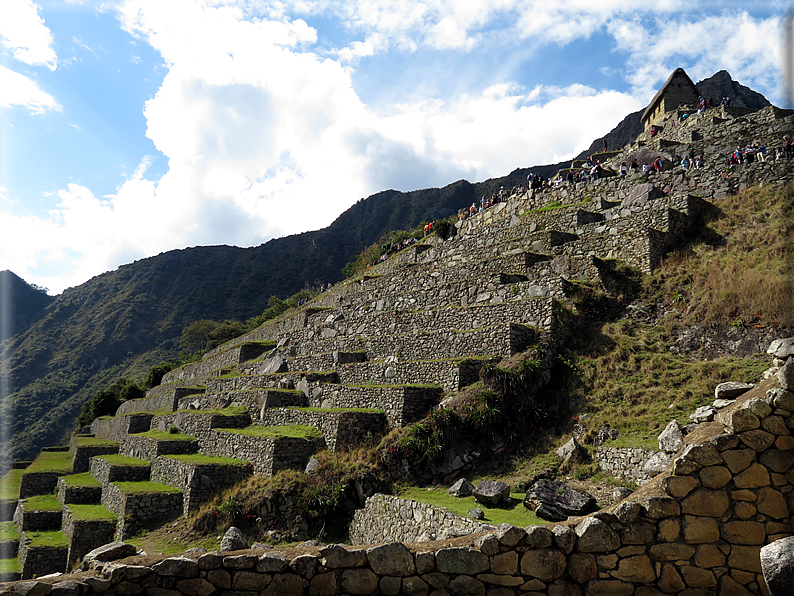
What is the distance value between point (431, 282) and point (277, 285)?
110802mm

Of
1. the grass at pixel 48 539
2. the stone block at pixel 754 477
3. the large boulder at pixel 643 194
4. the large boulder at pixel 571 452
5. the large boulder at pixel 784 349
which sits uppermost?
the large boulder at pixel 643 194

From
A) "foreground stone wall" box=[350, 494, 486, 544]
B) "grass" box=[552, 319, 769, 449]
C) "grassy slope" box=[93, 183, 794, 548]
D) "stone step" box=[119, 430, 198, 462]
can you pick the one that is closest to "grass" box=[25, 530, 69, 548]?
"stone step" box=[119, 430, 198, 462]

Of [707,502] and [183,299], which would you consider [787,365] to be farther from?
[183,299]

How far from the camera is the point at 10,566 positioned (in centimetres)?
1622

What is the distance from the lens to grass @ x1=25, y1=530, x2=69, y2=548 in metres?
16.1

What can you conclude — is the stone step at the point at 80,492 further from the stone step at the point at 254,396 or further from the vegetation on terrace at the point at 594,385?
the vegetation on terrace at the point at 594,385

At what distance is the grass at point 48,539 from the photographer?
52.9 feet

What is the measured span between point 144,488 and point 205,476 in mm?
2985

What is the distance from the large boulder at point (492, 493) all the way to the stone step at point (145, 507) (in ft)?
34.5

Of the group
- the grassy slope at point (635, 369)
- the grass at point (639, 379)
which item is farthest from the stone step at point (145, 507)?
the grass at point (639, 379)

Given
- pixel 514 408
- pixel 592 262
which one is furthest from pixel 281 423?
pixel 592 262

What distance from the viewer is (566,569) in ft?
17.2

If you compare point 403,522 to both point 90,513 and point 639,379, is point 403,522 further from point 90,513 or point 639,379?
point 90,513

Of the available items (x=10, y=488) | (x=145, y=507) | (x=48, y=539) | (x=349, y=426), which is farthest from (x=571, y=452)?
(x=10, y=488)
